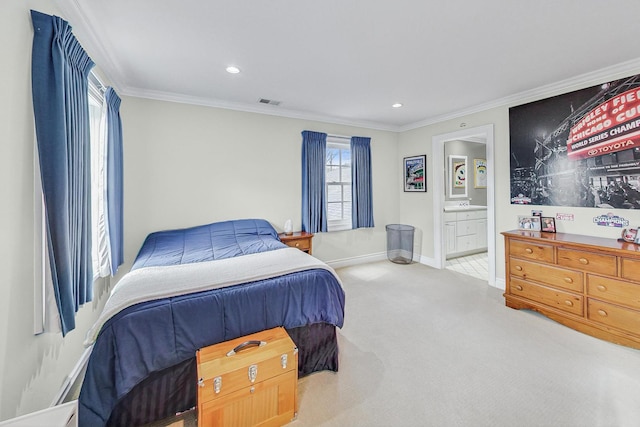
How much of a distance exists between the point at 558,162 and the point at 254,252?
11.6 ft

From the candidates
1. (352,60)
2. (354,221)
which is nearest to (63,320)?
(352,60)

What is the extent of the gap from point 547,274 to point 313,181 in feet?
10.00

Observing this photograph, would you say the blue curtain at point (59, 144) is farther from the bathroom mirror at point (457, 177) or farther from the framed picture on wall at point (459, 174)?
the framed picture on wall at point (459, 174)

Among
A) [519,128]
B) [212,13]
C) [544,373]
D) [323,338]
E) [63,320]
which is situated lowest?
[544,373]

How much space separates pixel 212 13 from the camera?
71.8 inches

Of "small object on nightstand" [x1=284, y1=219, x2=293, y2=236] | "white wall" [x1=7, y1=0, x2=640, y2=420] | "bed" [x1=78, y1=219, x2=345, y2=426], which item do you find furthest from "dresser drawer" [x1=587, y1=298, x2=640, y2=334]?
"small object on nightstand" [x1=284, y1=219, x2=293, y2=236]

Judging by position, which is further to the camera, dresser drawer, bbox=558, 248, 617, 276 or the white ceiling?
dresser drawer, bbox=558, 248, 617, 276

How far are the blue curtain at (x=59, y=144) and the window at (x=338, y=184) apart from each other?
332 centimetres

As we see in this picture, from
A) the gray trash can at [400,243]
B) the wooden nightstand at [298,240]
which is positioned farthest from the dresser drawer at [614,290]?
the wooden nightstand at [298,240]

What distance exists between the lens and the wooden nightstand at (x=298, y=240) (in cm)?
370

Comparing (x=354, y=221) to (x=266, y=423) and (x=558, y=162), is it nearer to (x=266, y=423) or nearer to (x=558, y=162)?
(x=558, y=162)

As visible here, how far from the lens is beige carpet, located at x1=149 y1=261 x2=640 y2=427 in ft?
5.21

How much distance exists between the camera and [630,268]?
222cm

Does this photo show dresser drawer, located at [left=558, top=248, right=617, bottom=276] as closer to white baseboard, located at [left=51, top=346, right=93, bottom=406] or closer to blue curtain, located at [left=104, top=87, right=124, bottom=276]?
white baseboard, located at [left=51, top=346, right=93, bottom=406]
